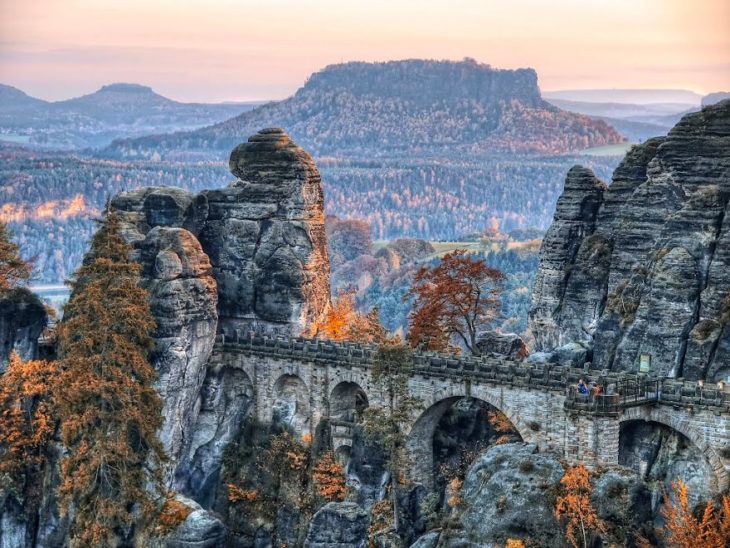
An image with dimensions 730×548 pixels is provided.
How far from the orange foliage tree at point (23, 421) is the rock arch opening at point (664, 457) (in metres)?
33.5

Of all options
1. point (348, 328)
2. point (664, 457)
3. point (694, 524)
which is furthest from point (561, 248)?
point (694, 524)

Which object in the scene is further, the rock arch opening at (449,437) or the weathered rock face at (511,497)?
the rock arch opening at (449,437)

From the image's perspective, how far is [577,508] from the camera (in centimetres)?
7288

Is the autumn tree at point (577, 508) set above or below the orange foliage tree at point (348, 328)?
below

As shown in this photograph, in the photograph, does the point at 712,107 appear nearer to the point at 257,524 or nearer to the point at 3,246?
the point at 257,524

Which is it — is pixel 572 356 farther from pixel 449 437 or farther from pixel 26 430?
pixel 26 430

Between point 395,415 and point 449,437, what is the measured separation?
422cm

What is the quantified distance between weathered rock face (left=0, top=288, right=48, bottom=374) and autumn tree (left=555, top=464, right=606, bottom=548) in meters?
37.3

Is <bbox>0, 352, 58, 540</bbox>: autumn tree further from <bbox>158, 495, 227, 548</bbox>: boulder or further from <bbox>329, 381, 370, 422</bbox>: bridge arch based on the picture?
<bbox>329, 381, 370, 422</bbox>: bridge arch

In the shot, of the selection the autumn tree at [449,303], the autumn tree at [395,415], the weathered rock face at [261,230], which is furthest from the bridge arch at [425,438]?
the weathered rock face at [261,230]

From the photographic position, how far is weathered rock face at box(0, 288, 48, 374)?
9844 cm

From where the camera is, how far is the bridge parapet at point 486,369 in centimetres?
7650

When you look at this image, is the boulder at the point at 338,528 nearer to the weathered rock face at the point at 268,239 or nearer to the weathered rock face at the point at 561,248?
the weathered rock face at the point at 268,239

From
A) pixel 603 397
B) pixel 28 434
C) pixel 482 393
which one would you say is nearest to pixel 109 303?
pixel 28 434
